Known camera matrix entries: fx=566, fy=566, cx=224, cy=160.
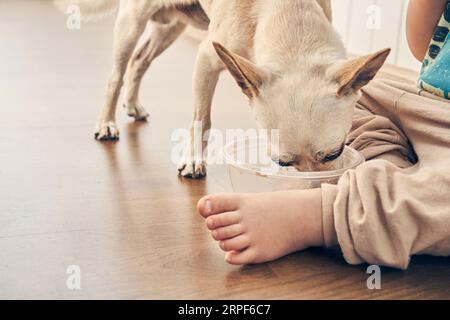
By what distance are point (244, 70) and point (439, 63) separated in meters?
0.45

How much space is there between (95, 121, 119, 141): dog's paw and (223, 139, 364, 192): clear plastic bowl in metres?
0.57

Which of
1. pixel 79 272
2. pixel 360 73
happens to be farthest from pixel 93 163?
pixel 360 73

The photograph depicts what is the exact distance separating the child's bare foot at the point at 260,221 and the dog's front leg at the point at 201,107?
460mm

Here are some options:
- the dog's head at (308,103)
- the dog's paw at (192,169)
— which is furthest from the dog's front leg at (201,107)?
the dog's head at (308,103)

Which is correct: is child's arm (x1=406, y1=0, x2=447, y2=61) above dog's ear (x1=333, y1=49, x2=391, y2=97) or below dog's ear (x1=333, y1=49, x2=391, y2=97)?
above

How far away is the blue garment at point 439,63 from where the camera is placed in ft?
3.85

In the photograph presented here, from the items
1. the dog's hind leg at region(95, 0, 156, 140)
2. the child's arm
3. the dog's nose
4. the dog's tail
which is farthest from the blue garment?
the dog's tail

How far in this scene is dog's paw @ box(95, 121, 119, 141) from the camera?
169 centimetres

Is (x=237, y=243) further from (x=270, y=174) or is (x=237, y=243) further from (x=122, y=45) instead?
(x=122, y=45)

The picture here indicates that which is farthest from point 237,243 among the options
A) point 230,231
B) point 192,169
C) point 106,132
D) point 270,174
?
point 106,132

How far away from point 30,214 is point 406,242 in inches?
28.9

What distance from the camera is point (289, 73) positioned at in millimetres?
1125

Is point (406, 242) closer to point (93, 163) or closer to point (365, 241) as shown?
point (365, 241)

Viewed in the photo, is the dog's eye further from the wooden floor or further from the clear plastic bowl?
the wooden floor
